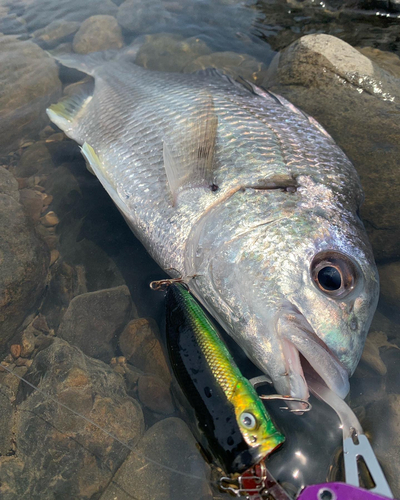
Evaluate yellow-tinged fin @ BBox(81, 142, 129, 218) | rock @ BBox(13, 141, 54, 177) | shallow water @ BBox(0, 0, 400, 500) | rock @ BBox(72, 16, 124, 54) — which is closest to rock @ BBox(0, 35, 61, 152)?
shallow water @ BBox(0, 0, 400, 500)

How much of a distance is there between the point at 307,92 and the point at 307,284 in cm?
266

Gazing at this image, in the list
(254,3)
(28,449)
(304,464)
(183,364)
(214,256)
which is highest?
(254,3)

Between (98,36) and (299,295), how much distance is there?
531 cm

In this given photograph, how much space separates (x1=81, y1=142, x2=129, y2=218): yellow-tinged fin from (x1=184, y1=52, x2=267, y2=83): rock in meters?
2.65

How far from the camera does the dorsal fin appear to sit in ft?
7.84

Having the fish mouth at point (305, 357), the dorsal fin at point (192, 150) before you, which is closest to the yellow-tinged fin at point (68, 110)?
the dorsal fin at point (192, 150)

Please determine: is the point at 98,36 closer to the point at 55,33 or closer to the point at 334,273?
the point at 55,33

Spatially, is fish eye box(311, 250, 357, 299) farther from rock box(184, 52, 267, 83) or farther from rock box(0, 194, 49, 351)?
rock box(184, 52, 267, 83)

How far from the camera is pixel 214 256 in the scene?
Result: 83.7 inches

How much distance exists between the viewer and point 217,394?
1.65 meters

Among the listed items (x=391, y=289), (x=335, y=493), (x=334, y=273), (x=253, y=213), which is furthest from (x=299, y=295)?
(x=391, y=289)

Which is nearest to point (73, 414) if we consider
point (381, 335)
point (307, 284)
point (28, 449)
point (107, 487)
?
point (28, 449)

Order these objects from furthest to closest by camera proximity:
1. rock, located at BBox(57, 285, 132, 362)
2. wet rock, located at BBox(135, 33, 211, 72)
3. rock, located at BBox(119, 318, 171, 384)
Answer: wet rock, located at BBox(135, 33, 211, 72)
rock, located at BBox(57, 285, 132, 362)
rock, located at BBox(119, 318, 171, 384)

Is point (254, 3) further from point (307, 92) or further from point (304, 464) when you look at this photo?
point (304, 464)
